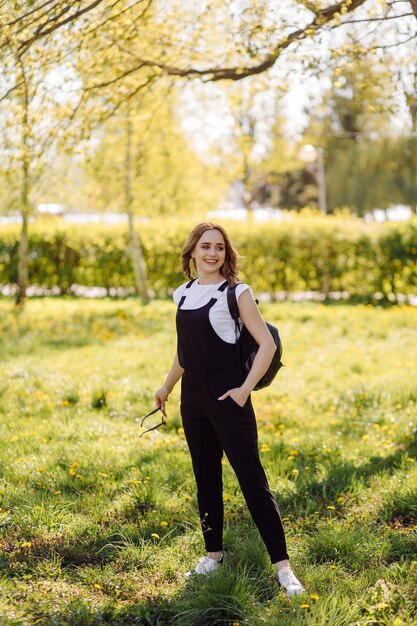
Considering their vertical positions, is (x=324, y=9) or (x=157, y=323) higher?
(x=324, y=9)

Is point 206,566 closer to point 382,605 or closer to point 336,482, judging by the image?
point 382,605

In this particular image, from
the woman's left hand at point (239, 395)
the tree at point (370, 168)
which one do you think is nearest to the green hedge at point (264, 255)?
Answer: the woman's left hand at point (239, 395)

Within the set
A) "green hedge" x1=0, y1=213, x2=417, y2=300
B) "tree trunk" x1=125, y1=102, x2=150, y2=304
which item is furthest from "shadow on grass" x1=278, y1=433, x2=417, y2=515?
"tree trunk" x1=125, y1=102, x2=150, y2=304

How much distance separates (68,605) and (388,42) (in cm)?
556

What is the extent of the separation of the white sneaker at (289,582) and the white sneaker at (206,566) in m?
0.36

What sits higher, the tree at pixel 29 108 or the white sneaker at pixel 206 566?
the tree at pixel 29 108

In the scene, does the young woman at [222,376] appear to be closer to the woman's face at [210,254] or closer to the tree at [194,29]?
the woman's face at [210,254]

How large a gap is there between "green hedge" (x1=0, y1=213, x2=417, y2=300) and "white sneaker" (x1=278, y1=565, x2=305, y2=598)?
1145cm

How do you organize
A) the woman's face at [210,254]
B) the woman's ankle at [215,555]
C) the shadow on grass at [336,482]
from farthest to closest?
the shadow on grass at [336,482] < the woman's ankle at [215,555] < the woman's face at [210,254]

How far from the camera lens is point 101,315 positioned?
13.0 metres

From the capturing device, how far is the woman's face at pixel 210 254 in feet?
11.9

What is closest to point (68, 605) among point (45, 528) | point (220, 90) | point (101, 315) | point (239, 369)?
point (45, 528)

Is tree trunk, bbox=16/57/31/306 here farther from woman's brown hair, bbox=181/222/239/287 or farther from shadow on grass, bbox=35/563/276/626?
shadow on grass, bbox=35/563/276/626

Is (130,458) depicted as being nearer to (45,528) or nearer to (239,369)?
(45,528)
